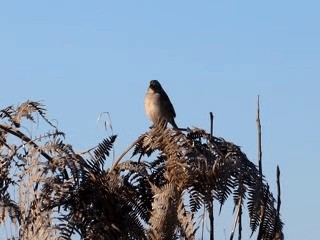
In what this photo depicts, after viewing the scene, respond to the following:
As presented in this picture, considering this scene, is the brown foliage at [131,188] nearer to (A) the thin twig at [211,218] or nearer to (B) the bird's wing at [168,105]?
(A) the thin twig at [211,218]

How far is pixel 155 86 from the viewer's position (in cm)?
1064

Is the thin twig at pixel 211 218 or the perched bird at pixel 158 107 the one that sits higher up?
the perched bird at pixel 158 107

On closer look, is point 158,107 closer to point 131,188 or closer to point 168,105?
point 168,105

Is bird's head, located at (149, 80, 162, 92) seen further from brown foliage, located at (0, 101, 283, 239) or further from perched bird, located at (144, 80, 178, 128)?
brown foliage, located at (0, 101, 283, 239)

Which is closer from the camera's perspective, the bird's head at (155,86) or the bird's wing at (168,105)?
the bird's wing at (168,105)

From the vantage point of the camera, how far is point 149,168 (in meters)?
4.18

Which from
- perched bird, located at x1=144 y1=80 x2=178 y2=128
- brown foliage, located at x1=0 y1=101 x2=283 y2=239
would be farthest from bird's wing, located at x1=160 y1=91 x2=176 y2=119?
brown foliage, located at x1=0 y1=101 x2=283 y2=239

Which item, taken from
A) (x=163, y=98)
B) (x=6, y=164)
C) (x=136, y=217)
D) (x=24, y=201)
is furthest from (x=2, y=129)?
(x=163, y=98)

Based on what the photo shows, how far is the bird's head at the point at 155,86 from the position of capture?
10594mm

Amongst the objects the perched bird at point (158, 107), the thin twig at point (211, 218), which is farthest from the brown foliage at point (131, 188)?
the perched bird at point (158, 107)

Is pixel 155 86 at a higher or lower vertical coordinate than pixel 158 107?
higher

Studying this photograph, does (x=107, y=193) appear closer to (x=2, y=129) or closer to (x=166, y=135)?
(x=166, y=135)

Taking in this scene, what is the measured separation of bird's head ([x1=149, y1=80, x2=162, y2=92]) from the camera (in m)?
10.6

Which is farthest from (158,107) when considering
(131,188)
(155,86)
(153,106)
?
(131,188)
